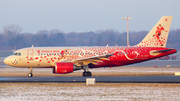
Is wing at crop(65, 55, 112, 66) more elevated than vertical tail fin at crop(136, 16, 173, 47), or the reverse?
vertical tail fin at crop(136, 16, 173, 47)

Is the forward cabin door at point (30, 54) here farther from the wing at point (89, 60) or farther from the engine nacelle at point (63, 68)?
the wing at point (89, 60)

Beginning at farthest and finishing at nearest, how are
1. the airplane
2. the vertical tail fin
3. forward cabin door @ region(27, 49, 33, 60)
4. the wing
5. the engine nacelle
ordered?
the vertical tail fin, forward cabin door @ region(27, 49, 33, 60), the airplane, the wing, the engine nacelle

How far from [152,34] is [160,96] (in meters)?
20.1

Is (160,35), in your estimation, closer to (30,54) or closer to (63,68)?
(63,68)

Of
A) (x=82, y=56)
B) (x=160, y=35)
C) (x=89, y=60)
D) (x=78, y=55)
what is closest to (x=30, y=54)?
(x=78, y=55)

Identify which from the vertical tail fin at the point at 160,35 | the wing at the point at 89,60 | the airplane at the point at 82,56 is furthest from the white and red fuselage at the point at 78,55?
the vertical tail fin at the point at 160,35

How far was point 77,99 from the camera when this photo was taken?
16.8 meters

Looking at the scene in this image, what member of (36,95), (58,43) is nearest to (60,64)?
(36,95)

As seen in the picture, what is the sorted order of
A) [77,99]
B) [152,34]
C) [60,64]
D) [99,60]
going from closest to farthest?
[77,99] → [60,64] → [99,60] → [152,34]

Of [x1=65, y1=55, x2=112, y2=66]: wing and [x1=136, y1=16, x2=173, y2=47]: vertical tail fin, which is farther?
[x1=136, y1=16, x2=173, y2=47]: vertical tail fin

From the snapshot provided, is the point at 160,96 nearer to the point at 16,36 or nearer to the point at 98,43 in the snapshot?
the point at 98,43

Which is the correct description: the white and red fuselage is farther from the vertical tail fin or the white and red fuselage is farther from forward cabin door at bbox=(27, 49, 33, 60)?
the vertical tail fin

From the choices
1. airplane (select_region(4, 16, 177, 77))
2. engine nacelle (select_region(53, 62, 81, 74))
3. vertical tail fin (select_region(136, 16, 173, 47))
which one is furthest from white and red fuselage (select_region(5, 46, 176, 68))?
engine nacelle (select_region(53, 62, 81, 74))

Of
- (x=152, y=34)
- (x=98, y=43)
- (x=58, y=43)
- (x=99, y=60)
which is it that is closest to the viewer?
(x=99, y=60)
